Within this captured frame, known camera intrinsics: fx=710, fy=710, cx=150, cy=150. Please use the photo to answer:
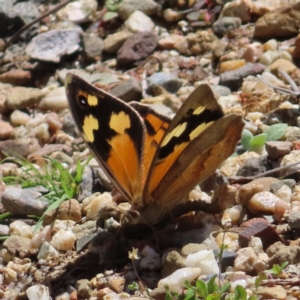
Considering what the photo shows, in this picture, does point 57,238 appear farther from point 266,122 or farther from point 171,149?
point 266,122

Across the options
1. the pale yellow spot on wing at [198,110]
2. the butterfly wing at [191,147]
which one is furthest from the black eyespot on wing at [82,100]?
the pale yellow spot on wing at [198,110]

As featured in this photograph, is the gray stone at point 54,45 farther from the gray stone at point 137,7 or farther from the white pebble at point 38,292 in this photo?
the white pebble at point 38,292

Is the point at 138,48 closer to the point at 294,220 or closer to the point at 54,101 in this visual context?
the point at 54,101

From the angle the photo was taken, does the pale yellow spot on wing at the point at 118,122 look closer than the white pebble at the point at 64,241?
Yes

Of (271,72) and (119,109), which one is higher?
(119,109)

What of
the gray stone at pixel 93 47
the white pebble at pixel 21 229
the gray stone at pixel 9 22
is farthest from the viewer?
the gray stone at pixel 9 22

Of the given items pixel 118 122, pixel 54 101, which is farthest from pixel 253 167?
pixel 54 101

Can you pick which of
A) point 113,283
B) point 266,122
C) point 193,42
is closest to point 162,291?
point 113,283

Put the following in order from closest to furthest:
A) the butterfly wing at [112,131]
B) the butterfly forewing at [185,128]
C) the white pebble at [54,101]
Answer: the butterfly forewing at [185,128] → the butterfly wing at [112,131] → the white pebble at [54,101]

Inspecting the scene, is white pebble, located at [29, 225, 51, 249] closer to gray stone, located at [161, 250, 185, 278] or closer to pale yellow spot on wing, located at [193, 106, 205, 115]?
gray stone, located at [161, 250, 185, 278]
